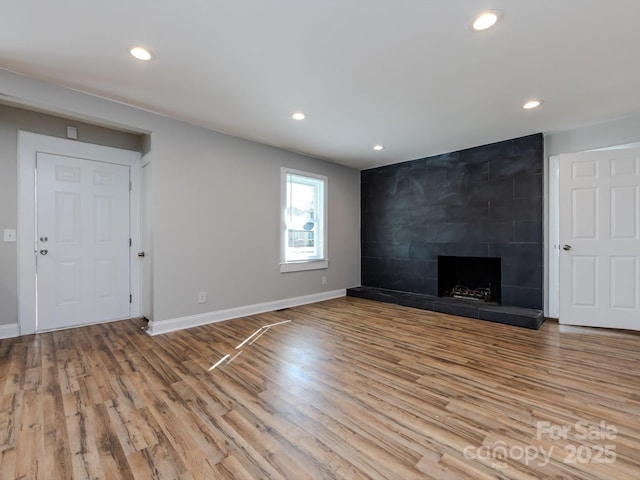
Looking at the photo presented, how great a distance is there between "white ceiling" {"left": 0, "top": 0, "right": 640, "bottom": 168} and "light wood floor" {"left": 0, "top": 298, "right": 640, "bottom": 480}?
2430 millimetres

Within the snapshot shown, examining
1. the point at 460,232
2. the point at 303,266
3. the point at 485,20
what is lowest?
the point at 303,266

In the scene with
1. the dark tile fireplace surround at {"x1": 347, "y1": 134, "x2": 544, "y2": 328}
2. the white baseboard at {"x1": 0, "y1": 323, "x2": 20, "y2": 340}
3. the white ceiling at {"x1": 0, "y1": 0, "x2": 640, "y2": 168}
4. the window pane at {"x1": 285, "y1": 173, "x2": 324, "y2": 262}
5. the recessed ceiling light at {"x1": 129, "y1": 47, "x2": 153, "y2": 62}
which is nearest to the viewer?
the white ceiling at {"x1": 0, "y1": 0, "x2": 640, "y2": 168}

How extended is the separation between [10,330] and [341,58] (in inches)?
167

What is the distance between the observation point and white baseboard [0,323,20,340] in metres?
3.08

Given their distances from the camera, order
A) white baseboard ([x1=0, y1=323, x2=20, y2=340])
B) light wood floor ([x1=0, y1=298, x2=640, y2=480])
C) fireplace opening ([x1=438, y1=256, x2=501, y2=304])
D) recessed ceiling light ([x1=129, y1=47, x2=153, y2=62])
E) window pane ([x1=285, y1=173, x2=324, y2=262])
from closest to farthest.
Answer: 1. light wood floor ([x1=0, y1=298, x2=640, y2=480])
2. recessed ceiling light ([x1=129, y1=47, x2=153, y2=62])
3. white baseboard ([x1=0, y1=323, x2=20, y2=340])
4. fireplace opening ([x1=438, y1=256, x2=501, y2=304])
5. window pane ([x1=285, y1=173, x2=324, y2=262])

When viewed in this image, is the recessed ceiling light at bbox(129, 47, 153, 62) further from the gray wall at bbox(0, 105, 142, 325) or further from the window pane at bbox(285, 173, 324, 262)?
the window pane at bbox(285, 173, 324, 262)

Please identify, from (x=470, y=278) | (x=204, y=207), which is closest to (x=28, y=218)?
(x=204, y=207)

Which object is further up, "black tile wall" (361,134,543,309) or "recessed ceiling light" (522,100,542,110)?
"recessed ceiling light" (522,100,542,110)

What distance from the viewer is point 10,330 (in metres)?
3.13

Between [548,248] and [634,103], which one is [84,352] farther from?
[634,103]

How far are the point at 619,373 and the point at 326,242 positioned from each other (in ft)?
12.5

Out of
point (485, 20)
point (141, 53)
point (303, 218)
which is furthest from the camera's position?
point (303, 218)

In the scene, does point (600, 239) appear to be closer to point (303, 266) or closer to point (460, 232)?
point (460, 232)

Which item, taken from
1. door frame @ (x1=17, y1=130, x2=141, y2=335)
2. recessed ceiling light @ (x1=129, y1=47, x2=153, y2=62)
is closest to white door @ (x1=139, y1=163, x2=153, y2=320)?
door frame @ (x1=17, y1=130, x2=141, y2=335)
